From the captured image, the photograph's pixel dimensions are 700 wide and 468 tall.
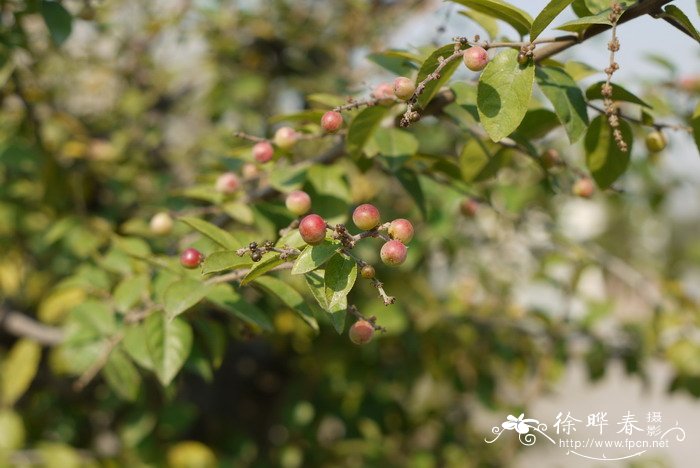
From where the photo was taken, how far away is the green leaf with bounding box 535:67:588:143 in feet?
2.48

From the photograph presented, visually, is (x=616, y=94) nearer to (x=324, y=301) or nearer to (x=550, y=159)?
(x=550, y=159)

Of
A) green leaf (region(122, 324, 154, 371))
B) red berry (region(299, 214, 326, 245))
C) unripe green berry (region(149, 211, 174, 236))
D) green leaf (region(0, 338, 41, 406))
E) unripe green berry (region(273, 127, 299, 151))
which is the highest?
red berry (region(299, 214, 326, 245))

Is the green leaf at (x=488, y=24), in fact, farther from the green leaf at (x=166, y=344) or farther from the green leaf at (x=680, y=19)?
the green leaf at (x=166, y=344)

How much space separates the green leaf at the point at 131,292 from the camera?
103 cm

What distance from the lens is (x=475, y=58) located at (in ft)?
2.25

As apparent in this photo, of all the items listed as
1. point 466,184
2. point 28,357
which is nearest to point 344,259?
point 466,184

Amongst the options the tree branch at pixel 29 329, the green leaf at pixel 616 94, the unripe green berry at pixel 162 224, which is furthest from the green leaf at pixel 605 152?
the tree branch at pixel 29 329

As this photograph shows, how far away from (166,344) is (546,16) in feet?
2.06

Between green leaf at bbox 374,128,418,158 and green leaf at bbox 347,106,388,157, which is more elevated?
green leaf at bbox 347,106,388,157

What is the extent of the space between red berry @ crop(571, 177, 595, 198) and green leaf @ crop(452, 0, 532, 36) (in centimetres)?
33

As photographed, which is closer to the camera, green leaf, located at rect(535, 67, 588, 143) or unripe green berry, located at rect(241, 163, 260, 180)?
green leaf, located at rect(535, 67, 588, 143)

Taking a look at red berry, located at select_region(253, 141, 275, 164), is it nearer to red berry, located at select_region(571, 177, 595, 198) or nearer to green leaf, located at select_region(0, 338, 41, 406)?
red berry, located at select_region(571, 177, 595, 198)

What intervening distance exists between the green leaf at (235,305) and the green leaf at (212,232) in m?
0.07

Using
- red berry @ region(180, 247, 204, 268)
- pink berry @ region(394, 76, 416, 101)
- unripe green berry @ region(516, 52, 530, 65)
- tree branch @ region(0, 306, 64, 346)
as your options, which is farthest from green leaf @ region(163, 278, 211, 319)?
tree branch @ region(0, 306, 64, 346)
